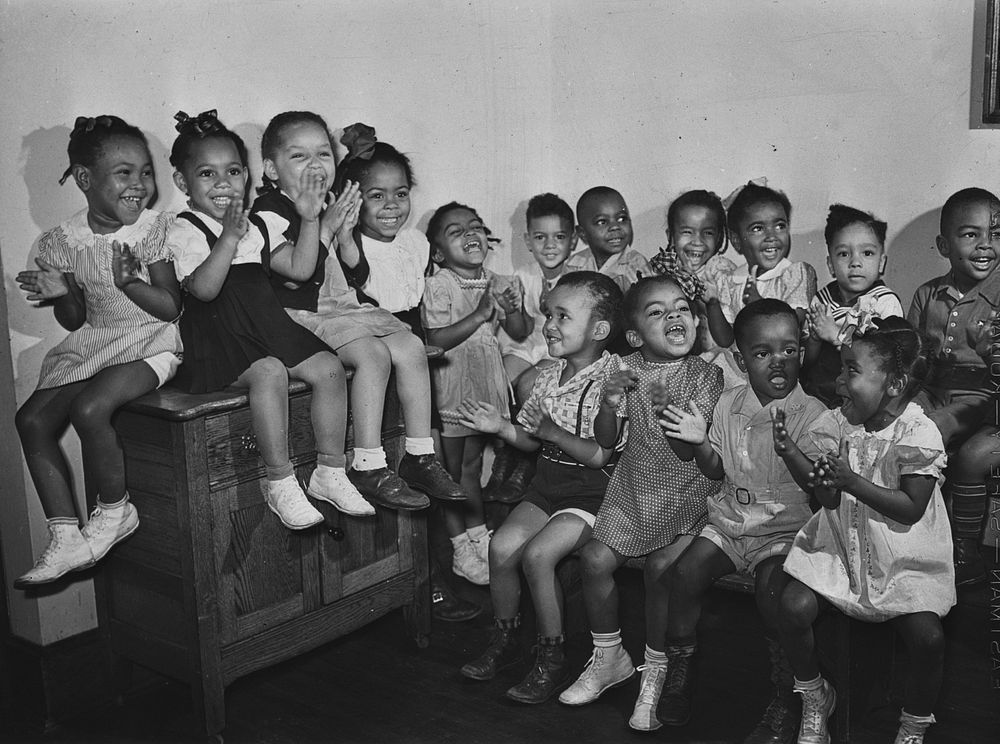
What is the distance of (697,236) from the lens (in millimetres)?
3902

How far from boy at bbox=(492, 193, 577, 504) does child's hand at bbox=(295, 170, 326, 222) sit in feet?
3.78

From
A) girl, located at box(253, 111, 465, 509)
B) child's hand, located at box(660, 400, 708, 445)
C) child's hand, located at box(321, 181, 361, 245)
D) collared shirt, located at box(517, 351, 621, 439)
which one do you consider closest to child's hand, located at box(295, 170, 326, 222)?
girl, located at box(253, 111, 465, 509)

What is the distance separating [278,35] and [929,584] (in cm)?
238

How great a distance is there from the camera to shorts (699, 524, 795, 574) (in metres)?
2.96

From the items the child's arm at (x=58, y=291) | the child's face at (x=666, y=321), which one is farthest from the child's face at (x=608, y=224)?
the child's arm at (x=58, y=291)

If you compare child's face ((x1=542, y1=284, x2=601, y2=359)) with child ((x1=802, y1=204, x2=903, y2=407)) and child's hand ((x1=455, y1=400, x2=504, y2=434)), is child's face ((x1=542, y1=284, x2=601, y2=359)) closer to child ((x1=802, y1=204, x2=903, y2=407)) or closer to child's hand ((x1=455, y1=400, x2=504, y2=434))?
child's hand ((x1=455, y1=400, x2=504, y2=434))

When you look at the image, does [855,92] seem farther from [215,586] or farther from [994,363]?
[215,586]

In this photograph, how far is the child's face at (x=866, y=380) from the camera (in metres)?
2.72

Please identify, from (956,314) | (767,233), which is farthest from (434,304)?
(956,314)

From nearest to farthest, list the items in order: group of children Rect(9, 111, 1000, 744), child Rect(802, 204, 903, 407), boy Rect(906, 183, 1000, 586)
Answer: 1. group of children Rect(9, 111, 1000, 744)
2. boy Rect(906, 183, 1000, 586)
3. child Rect(802, 204, 903, 407)

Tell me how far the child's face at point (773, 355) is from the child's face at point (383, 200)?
3.83 feet

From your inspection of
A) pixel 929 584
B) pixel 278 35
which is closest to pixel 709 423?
pixel 929 584

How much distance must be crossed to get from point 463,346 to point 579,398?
0.75 metres

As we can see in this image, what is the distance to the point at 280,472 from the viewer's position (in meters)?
2.98
